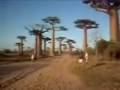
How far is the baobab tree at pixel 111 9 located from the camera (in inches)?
1040

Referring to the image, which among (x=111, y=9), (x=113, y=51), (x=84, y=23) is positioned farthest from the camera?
(x=84, y=23)

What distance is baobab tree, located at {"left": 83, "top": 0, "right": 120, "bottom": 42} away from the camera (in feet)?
86.7

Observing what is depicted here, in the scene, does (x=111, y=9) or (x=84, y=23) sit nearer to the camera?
(x=111, y=9)

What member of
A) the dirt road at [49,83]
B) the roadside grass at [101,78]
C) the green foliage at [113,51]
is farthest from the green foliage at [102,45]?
the dirt road at [49,83]

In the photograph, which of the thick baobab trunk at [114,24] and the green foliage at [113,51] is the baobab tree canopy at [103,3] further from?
the green foliage at [113,51]

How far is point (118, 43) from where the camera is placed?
23906mm

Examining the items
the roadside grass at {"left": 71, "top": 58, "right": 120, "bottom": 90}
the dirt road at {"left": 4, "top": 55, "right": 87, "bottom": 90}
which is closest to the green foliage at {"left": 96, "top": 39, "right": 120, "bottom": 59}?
the roadside grass at {"left": 71, "top": 58, "right": 120, "bottom": 90}

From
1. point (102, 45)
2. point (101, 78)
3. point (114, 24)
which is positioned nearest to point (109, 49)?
point (102, 45)

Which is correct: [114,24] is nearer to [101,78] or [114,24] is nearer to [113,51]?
[113,51]

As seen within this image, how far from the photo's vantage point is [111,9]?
27406 millimetres

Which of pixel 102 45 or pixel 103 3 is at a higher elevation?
pixel 103 3

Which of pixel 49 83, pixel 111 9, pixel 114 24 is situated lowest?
pixel 49 83

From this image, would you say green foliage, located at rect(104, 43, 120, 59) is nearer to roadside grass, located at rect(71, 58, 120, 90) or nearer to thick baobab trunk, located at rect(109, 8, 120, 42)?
thick baobab trunk, located at rect(109, 8, 120, 42)

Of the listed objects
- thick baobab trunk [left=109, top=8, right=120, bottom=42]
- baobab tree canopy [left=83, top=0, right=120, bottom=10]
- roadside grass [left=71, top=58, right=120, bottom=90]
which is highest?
baobab tree canopy [left=83, top=0, right=120, bottom=10]
